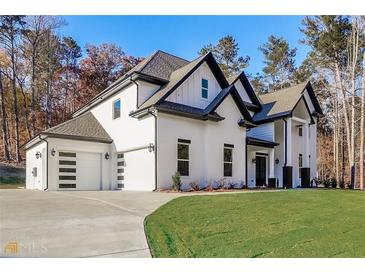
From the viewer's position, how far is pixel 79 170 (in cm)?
1352

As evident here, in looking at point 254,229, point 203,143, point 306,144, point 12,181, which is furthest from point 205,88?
point 12,181

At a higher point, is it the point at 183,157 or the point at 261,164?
the point at 183,157

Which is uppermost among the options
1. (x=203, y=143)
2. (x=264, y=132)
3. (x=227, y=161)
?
(x=264, y=132)

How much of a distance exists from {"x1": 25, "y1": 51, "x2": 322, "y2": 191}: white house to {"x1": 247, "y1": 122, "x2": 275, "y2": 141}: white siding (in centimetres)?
82

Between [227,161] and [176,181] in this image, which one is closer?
[176,181]

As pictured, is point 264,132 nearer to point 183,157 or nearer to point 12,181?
point 183,157

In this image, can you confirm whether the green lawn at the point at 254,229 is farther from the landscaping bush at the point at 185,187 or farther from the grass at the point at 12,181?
the grass at the point at 12,181

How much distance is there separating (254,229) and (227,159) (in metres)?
8.23

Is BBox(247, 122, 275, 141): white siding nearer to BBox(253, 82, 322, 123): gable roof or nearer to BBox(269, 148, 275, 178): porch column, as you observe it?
BBox(253, 82, 322, 123): gable roof

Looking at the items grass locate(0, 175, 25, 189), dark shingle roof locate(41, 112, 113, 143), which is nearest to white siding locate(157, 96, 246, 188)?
dark shingle roof locate(41, 112, 113, 143)

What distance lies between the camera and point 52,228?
5.21 meters

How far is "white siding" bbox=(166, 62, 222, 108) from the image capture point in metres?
12.8
